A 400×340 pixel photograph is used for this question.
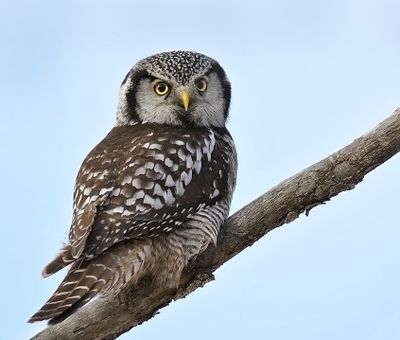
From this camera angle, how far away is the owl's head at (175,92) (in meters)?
5.88

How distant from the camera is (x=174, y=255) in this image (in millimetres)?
4996

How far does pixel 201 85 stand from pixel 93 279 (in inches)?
79.1

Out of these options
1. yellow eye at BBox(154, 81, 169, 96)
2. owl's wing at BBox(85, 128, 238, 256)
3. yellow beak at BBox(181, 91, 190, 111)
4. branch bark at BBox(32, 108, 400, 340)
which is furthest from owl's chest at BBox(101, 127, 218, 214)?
yellow eye at BBox(154, 81, 169, 96)

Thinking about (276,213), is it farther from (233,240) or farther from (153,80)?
(153,80)

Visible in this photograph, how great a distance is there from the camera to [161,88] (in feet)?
19.7

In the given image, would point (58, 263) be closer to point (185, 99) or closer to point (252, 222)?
point (252, 222)

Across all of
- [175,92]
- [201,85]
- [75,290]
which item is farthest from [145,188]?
[201,85]

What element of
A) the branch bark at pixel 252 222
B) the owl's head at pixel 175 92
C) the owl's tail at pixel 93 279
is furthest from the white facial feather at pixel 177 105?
the owl's tail at pixel 93 279

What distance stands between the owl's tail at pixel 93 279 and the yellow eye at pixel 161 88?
4.85 ft

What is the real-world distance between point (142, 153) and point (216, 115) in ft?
3.48

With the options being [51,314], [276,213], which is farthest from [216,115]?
[51,314]

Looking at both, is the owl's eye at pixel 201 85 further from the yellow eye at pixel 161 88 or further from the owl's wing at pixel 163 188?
the owl's wing at pixel 163 188

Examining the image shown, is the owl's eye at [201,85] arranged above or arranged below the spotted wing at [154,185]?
above

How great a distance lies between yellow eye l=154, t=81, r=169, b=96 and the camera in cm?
598
